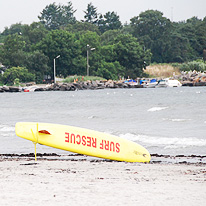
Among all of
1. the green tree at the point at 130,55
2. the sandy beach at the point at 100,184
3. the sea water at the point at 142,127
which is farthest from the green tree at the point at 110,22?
the sandy beach at the point at 100,184

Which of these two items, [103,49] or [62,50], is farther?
[103,49]

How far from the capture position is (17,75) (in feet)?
355

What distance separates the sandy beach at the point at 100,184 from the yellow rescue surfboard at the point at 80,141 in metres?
1.05

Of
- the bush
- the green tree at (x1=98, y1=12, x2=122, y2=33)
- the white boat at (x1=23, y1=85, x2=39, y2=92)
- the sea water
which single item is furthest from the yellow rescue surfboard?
the green tree at (x1=98, y1=12, x2=122, y2=33)

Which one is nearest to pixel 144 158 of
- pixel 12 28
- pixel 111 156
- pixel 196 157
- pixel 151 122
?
pixel 111 156

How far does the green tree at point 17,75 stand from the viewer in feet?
355

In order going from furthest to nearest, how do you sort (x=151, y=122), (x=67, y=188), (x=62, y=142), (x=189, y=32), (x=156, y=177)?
(x=189, y=32) < (x=151, y=122) < (x=62, y=142) < (x=156, y=177) < (x=67, y=188)

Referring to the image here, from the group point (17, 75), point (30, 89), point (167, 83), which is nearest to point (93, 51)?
point (167, 83)

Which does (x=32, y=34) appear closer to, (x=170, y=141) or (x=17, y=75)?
(x=17, y=75)

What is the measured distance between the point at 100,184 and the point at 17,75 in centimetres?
10021

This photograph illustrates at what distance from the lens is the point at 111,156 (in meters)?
15.5

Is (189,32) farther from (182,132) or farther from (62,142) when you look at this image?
(62,142)

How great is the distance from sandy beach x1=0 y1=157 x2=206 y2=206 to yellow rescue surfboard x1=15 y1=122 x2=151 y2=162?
1.05m

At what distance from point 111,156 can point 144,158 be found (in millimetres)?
1017
